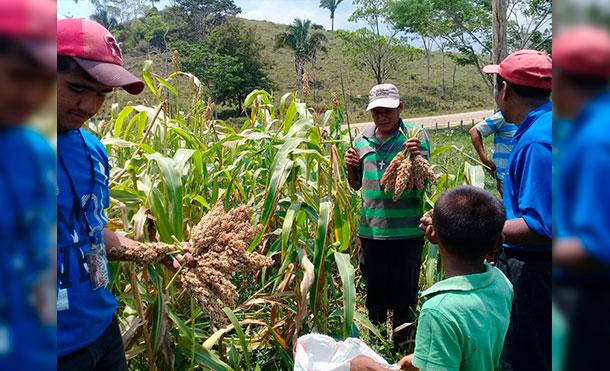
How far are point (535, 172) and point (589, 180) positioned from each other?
1.34 meters

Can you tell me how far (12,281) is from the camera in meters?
0.26

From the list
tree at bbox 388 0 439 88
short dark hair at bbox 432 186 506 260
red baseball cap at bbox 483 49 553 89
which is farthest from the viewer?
tree at bbox 388 0 439 88

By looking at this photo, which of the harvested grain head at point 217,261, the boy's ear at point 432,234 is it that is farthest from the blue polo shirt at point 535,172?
the harvested grain head at point 217,261

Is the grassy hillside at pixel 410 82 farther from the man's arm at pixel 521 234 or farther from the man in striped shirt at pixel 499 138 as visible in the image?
the man's arm at pixel 521 234

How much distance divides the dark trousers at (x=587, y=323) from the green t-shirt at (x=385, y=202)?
2271mm

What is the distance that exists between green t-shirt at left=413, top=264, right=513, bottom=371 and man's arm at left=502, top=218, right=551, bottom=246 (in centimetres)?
33

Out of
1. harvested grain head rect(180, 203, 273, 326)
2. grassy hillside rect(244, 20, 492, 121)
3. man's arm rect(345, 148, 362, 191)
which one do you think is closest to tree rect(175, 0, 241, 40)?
grassy hillside rect(244, 20, 492, 121)

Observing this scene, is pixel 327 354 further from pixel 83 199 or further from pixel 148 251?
pixel 83 199

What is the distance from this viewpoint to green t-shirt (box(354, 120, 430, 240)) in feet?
8.25

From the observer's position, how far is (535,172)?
145 cm

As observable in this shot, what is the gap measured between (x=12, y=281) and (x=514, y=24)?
17.6 m

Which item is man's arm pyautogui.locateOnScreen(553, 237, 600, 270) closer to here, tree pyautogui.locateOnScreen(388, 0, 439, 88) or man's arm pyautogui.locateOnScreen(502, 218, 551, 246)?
man's arm pyautogui.locateOnScreen(502, 218, 551, 246)

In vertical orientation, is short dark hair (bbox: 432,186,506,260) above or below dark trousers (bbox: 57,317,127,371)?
above

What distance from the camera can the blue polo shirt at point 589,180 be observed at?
21 cm
